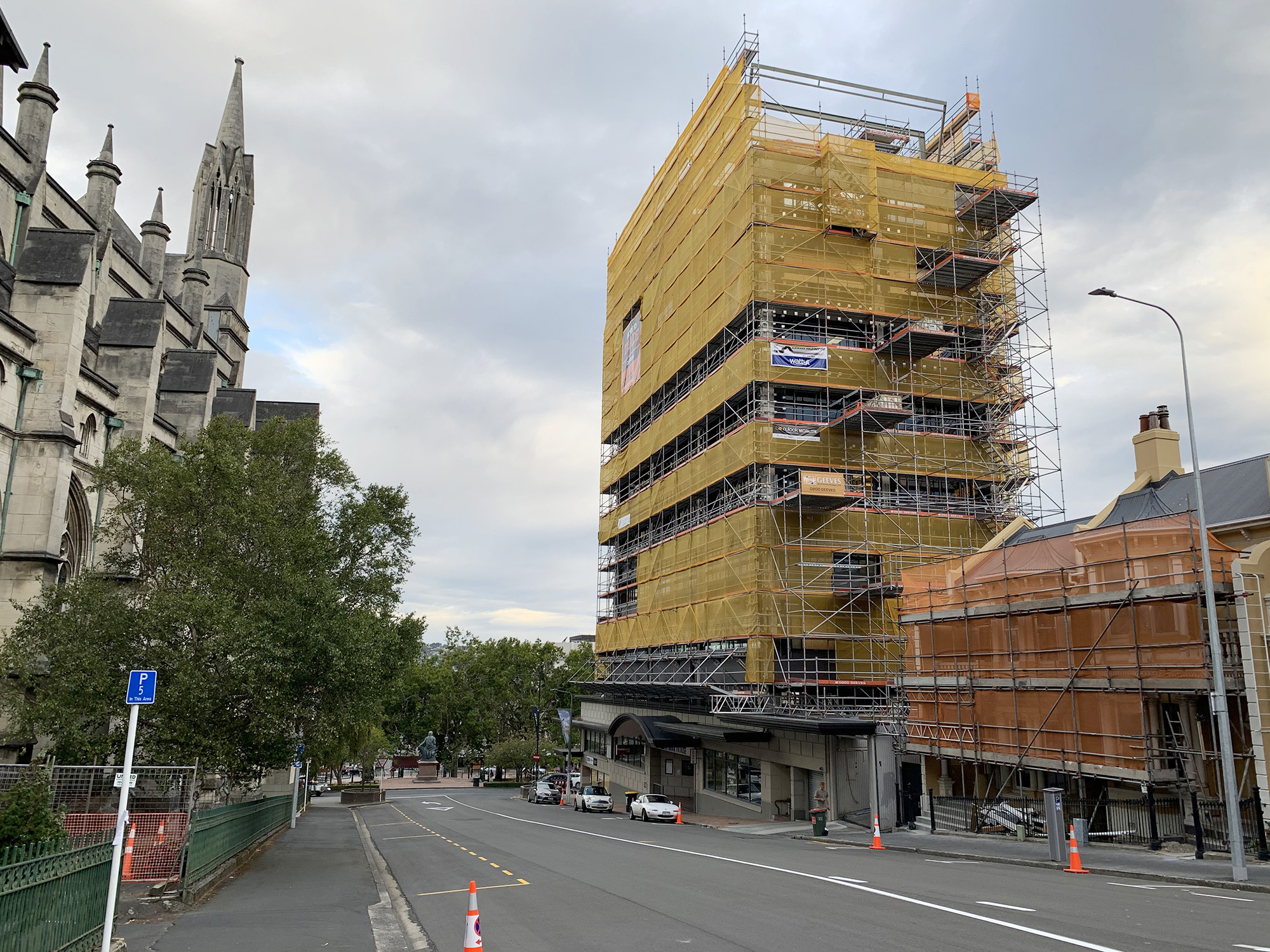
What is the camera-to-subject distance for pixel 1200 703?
19.7m

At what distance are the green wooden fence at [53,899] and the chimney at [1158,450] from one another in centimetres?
2705

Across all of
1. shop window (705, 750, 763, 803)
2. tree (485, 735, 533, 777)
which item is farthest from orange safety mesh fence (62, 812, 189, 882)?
tree (485, 735, 533, 777)

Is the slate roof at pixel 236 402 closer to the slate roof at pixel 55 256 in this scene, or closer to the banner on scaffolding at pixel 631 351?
the slate roof at pixel 55 256

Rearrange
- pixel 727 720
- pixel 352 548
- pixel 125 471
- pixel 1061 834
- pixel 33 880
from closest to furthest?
pixel 33 880 < pixel 1061 834 < pixel 125 471 < pixel 352 548 < pixel 727 720

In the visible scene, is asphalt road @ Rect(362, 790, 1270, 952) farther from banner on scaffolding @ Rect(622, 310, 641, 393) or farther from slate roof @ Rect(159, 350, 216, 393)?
banner on scaffolding @ Rect(622, 310, 641, 393)

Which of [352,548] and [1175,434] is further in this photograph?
[1175,434]

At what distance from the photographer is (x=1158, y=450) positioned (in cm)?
2617

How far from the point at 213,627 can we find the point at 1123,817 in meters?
21.2

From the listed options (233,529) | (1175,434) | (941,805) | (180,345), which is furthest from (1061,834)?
(180,345)

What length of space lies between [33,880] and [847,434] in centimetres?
3285

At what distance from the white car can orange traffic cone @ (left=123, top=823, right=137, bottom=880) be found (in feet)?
75.7

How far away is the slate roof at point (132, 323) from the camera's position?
38.2 metres

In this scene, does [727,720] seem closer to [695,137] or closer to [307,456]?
[307,456]

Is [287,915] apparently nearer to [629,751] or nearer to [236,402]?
[629,751]
